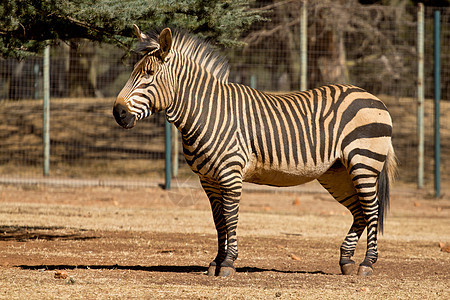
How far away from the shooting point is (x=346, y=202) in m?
7.64

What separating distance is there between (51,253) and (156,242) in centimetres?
156

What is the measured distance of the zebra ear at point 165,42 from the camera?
6.54 metres

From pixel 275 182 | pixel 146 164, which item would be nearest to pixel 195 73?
pixel 275 182

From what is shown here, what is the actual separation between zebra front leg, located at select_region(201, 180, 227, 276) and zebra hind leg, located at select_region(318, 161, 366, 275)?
1224 millimetres

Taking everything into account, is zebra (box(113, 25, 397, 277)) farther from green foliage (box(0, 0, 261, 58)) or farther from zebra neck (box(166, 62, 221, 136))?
green foliage (box(0, 0, 261, 58))

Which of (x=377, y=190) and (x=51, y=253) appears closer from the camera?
(x=377, y=190)

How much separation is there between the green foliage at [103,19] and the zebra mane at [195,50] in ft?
1.68

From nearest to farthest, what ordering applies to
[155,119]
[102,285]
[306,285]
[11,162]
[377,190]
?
[102,285] < [306,285] < [377,190] < [11,162] < [155,119]

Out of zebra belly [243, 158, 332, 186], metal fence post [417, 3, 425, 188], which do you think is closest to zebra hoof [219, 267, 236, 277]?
zebra belly [243, 158, 332, 186]

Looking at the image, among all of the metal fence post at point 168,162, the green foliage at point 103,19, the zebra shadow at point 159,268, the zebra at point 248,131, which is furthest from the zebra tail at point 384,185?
the metal fence post at point 168,162

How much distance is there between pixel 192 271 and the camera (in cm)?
716

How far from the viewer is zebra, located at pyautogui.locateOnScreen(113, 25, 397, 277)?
21.9ft

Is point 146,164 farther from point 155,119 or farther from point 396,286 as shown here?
point 396,286

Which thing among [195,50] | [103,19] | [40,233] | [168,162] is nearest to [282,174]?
[195,50]
